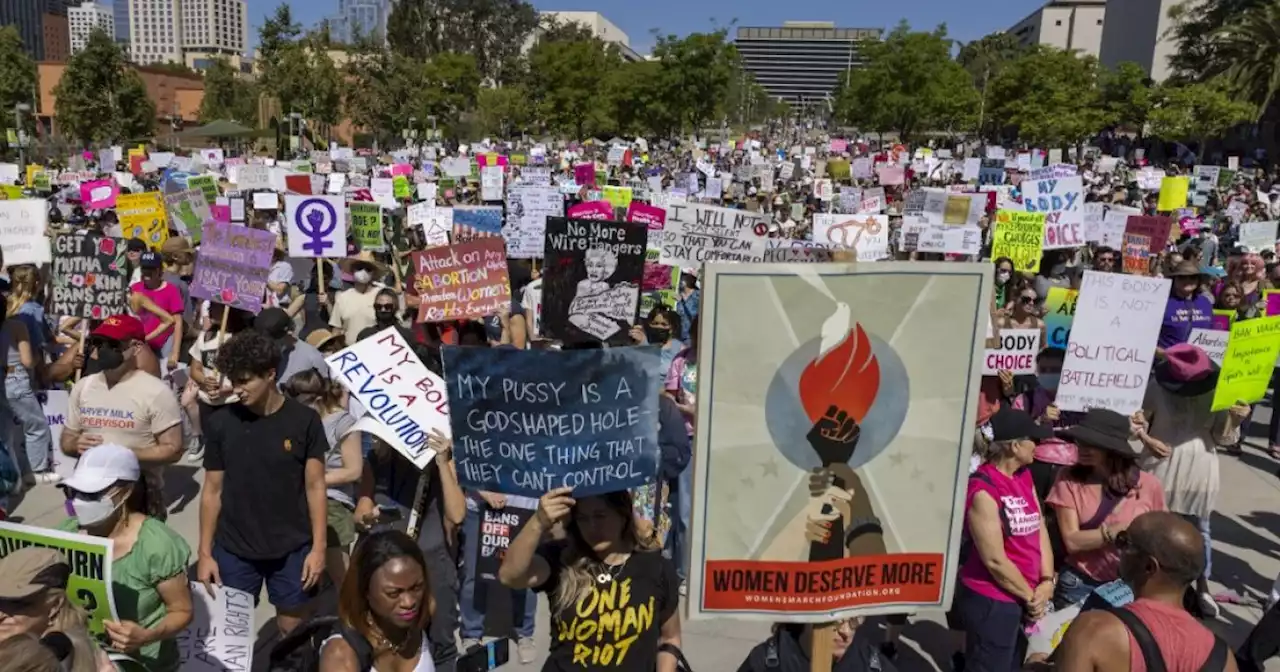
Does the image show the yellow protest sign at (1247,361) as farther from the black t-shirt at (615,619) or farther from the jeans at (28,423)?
the jeans at (28,423)

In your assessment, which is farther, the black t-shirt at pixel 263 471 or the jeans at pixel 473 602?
the jeans at pixel 473 602

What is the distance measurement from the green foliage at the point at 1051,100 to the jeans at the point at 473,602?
50.9 meters

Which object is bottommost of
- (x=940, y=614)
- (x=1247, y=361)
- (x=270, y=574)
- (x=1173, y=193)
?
(x=940, y=614)

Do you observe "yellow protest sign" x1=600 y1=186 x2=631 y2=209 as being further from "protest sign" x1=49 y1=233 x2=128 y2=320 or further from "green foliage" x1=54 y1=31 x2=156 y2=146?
"green foliage" x1=54 y1=31 x2=156 y2=146

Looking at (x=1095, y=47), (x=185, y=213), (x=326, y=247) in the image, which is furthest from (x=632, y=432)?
(x=1095, y=47)

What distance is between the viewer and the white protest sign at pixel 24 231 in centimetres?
873

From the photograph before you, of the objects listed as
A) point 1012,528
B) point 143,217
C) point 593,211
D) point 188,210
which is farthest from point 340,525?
point 188,210

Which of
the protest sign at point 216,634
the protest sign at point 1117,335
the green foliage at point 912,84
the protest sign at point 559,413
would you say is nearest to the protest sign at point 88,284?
the protest sign at point 216,634

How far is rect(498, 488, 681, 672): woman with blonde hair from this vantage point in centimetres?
317

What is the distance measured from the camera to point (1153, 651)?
2.78 metres

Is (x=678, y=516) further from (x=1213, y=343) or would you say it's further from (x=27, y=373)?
(x=27, y=373)

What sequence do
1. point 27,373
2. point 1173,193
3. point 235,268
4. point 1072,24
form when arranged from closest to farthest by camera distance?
1. point 27,373
2. point 235,268
3. point 1173,193
4. point 1072,24

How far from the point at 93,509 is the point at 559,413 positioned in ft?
5.89

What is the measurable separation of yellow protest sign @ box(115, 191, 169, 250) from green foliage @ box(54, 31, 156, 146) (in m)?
36.0
